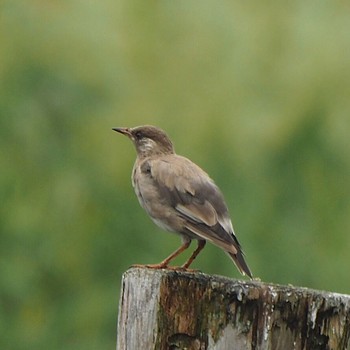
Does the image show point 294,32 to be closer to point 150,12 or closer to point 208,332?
point 150,12

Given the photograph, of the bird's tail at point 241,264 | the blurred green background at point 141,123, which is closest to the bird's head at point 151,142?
the bird's tail at point 241,264

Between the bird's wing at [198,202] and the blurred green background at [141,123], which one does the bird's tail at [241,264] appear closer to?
the bird's wing at [198,202]

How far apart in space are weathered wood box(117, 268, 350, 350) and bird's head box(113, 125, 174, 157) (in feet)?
10.7

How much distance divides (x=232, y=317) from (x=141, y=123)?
8.06 metres

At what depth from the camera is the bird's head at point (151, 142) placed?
9.39m

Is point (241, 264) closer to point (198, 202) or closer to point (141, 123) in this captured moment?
point (198, 202)

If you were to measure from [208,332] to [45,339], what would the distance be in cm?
885

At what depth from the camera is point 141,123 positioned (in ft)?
45.7

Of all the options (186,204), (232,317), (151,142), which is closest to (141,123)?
(151,142)

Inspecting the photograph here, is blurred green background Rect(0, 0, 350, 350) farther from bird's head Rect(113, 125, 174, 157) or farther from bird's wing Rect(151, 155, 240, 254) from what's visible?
bird's wing Rect(151, 155, 240, 254)

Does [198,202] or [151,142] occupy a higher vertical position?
[151,142]

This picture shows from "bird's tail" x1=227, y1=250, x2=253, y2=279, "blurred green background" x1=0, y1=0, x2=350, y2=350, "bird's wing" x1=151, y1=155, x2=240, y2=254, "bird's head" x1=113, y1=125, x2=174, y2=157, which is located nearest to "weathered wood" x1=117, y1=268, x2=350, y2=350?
"bird's tail" x1=227, y1=250, x2=253, y2=279

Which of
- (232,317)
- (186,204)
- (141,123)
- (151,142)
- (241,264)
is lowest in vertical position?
(232,317)

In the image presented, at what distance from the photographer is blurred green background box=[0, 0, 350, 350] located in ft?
45.2
